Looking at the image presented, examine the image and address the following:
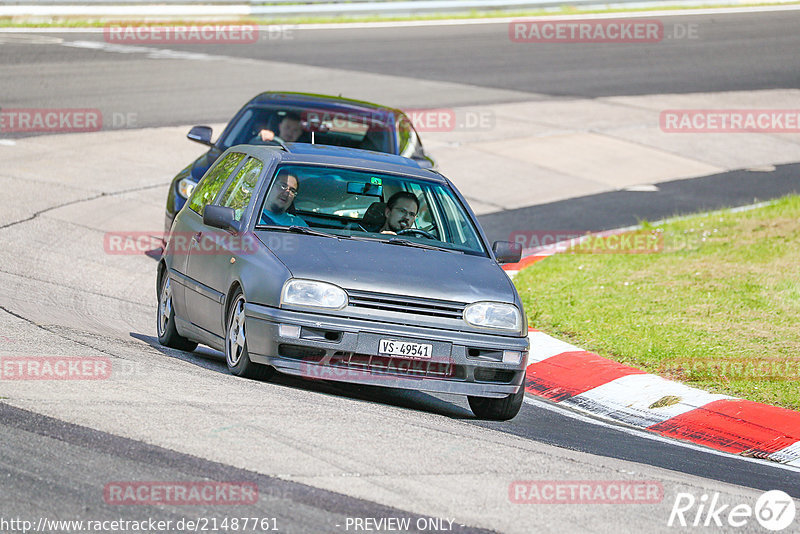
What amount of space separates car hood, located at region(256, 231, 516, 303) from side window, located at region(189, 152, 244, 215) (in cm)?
128

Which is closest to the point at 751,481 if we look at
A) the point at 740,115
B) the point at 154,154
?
the point at 154,154

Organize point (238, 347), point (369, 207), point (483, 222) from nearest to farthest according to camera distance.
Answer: point (238, 347) → point (369, 207) → point (483, 222)

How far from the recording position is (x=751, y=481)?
24.1 feet

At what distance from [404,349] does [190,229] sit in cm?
249

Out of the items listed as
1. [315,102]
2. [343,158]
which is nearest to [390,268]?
[343,158]

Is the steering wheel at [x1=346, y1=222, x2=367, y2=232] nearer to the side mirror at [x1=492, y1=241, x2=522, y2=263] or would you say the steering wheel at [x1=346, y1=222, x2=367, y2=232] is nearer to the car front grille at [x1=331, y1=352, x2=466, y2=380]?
the side mirror at [x1=492, y1=241, x2=522, y2=263]

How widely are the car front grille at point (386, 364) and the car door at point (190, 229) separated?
5.19 ft

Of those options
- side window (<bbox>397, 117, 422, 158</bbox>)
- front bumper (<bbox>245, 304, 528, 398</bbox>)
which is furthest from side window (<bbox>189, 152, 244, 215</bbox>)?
side window (<bbox>397, 117, 422, 158</bbox>)

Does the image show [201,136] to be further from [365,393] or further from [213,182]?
[365,393]

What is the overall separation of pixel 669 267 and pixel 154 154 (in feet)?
27.0

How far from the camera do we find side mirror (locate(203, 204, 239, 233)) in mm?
8570

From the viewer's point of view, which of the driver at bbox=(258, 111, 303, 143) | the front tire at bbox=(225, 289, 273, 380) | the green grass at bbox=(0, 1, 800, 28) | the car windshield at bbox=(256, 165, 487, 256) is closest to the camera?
the front tire at bbox=(225, 289, 273, 380)

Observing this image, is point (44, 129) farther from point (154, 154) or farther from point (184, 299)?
point (184, 299)

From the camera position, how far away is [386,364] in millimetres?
7664
